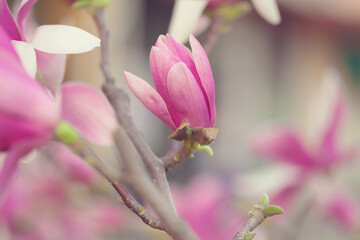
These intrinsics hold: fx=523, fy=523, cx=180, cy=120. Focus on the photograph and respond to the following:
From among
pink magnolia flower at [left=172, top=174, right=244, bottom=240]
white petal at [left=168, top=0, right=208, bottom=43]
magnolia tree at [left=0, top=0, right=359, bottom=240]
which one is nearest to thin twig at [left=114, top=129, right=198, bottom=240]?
magnolia tree at [left=0, top=0, right=359, bottom=240]

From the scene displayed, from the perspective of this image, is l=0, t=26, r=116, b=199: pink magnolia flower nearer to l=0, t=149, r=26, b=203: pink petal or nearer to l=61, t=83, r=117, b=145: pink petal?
l=0, t=149, r=26, b=203: pink petal

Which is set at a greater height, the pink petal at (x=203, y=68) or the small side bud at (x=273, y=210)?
the pink petal at (x=203, y=68)

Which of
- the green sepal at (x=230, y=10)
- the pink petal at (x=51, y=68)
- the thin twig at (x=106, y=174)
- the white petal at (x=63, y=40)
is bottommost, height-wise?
the thin twig at (x=106, y=174)

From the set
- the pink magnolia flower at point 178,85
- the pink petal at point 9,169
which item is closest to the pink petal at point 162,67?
the pink magnolia flower at point 178,85

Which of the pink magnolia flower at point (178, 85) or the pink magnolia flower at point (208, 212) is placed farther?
the pink magnolia flower at point (208, 212)

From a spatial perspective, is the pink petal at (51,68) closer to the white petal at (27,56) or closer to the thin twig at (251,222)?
the white petal at (27,56)

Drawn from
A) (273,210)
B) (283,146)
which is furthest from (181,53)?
(283,146)

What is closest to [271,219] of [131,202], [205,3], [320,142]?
[320,142]
